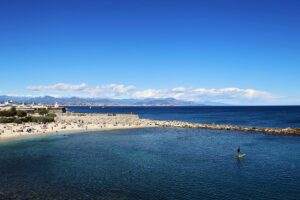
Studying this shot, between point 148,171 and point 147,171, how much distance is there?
0.37 feet

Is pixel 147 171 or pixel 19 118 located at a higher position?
pixel 19 118

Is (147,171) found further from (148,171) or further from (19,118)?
(19,118)

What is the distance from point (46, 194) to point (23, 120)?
7497 cm

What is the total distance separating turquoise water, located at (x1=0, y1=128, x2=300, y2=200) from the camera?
31.2 metres

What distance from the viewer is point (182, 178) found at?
3638cm

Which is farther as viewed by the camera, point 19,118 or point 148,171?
point 19,118

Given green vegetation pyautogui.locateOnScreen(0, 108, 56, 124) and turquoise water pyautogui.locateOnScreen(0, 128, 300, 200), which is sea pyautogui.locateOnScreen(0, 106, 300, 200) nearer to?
turquoise water pyautogui.locateOnScreen(0, 128, 300, 200)

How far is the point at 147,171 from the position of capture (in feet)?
130

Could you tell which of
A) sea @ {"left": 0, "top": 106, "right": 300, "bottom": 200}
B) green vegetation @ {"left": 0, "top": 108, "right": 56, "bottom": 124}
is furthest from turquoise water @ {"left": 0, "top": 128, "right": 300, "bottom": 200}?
green vegetation @ {"left": 0, "top": 108, "right": 56, "bottom": 124}

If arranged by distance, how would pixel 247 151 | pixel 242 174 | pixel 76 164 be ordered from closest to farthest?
1. pixel 242 174
2. pixel 76 164
3. pixel 247 151

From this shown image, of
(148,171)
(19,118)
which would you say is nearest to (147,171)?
(148,171)

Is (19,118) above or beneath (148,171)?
above

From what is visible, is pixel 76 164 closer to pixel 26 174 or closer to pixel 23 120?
pixel 26 174

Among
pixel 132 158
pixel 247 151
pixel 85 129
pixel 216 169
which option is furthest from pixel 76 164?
pixel 85 129
